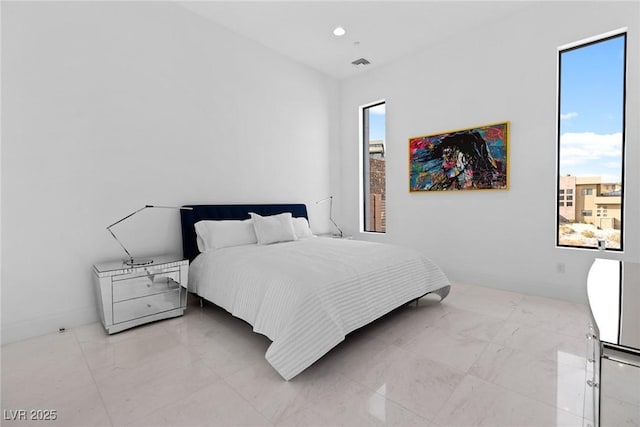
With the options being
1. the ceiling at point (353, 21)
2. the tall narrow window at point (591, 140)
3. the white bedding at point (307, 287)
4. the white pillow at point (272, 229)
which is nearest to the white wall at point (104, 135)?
the ceiling at point (353, 21)

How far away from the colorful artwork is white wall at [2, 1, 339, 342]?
2258 millimetres

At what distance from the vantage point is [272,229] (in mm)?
3570

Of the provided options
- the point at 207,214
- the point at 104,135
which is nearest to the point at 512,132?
the point at 207,214

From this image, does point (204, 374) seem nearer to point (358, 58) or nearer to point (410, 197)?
point (410, 197)

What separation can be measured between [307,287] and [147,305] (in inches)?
63.8

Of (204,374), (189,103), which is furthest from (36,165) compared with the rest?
(204,374)

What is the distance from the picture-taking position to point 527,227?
136 inches

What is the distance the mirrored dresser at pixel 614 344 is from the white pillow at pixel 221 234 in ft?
9.69

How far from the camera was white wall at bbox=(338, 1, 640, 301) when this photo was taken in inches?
120

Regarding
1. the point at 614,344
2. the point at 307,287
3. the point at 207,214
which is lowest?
the point at 307,287

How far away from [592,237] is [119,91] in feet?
16.6

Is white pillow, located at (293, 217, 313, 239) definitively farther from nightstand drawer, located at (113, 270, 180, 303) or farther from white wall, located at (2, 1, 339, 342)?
nightstand drawer, located at (113, 270, 180, 303)

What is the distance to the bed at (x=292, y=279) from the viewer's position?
6.31 ft

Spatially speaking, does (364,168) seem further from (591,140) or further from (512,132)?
(591,140)
